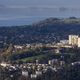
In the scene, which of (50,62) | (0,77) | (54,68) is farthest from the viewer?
(50,62)

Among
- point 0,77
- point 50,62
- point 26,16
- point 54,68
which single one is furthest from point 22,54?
point 26,16

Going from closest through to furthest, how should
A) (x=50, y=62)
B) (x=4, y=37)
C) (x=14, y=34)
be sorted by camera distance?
(x=50, y=62)
(x=4, y=37)
(x=14, y=34)

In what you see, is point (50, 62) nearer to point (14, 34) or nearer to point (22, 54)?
point (22, 54)

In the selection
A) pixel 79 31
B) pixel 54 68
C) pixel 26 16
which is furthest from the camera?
pixel 26 16

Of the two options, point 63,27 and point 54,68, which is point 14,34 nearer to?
point 63,27

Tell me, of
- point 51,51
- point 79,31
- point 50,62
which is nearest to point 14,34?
point 79,31

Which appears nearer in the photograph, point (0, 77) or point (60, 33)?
point (0, 77)
